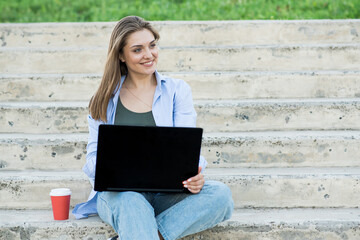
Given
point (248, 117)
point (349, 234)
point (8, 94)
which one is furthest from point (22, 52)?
point (349, 234)

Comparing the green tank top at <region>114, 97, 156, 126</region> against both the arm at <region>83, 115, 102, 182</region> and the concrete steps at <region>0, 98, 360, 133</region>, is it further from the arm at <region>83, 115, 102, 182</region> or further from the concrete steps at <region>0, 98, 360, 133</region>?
the concrete steps at <region>0, 98, 360, 133</region>

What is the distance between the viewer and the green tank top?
2.45 metres

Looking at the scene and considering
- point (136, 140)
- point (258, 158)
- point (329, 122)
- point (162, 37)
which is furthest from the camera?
point (162, 37)

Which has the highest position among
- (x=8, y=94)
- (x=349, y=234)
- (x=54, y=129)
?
(x=8, y=94)

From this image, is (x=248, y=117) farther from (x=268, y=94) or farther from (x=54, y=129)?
(x=54, y=129)

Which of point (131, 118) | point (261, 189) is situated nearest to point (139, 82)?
point (131, 118)

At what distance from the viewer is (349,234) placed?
2400 millimetres

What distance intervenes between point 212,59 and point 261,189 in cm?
126

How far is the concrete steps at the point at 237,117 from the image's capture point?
301 cm

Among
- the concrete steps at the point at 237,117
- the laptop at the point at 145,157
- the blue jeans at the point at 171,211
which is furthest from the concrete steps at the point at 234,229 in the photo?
the concrete steps at the point at 237,117

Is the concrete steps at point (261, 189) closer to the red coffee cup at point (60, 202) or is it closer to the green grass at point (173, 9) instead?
the red coffee cup at point (60, 202)

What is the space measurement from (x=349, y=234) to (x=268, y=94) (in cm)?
120

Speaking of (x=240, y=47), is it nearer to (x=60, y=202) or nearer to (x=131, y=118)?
(x=131, y=118)

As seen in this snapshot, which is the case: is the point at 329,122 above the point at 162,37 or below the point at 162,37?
below
